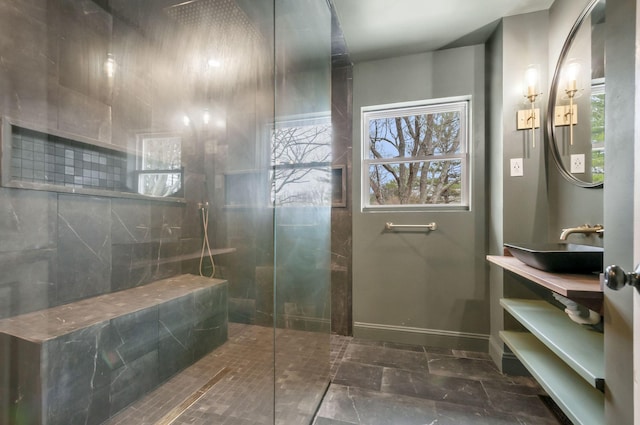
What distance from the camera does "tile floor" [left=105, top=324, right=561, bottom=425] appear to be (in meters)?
1.33

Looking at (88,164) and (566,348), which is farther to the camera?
(88,164)

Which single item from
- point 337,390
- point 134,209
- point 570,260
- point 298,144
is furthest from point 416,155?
point 134,209

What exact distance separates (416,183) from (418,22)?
3.79 ft

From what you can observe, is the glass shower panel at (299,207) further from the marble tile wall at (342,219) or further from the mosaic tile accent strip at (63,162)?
the mosaic tile accent strip at (63,162)

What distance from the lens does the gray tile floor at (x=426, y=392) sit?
4.45ft

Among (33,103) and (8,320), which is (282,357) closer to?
(8,320)

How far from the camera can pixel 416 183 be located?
224 cm

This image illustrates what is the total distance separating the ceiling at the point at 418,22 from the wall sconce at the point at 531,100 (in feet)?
1.35

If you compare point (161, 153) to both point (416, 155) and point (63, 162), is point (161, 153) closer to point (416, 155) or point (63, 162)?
point (63, 162)

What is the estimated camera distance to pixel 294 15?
1387 mm

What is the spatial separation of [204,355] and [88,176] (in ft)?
4.78

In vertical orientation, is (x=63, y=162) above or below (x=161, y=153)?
below

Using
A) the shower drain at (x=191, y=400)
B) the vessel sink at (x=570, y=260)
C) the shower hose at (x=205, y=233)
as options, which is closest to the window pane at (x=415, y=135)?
the vessel sink at (x=570, y=260)

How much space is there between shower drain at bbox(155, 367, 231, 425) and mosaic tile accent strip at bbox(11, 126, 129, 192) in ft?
4.61
